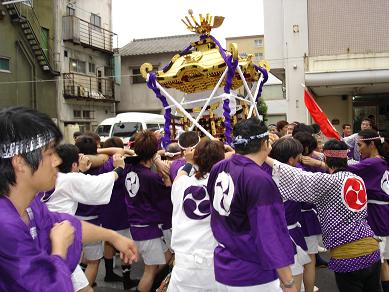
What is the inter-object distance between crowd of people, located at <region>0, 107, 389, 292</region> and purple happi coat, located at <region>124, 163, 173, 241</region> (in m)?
0.01

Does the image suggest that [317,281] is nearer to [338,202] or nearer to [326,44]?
[338,202]

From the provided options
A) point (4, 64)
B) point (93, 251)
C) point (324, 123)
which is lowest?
point (93, 251)

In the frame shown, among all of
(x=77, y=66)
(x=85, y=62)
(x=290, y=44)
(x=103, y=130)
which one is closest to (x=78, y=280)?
(x=290, y=44)

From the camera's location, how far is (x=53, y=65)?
2012 cm

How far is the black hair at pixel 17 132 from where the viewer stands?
5.24 ft

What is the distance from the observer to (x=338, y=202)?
3.08 metres

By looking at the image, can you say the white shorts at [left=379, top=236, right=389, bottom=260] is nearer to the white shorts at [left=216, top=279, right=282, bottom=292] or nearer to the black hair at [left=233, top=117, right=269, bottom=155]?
the white shorts at [left=216, top=279, right=282, bottom=292]

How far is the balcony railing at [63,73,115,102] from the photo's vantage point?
20312 mm

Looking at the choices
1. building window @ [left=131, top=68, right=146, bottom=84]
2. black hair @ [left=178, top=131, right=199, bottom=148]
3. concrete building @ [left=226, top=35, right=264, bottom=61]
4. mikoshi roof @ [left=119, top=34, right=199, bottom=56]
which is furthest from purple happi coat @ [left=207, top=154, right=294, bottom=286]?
concrete building @ [left=226, top=35, right=264, bottom=61]

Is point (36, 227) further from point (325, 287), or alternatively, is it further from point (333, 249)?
point (325, 287)

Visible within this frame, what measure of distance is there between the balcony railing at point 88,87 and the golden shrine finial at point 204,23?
14872mm

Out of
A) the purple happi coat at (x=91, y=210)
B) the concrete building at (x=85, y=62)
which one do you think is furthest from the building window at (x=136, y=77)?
the purple happi coat at (x=91, y=210)

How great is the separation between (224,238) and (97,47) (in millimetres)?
21550

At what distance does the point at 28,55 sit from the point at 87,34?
430cm
